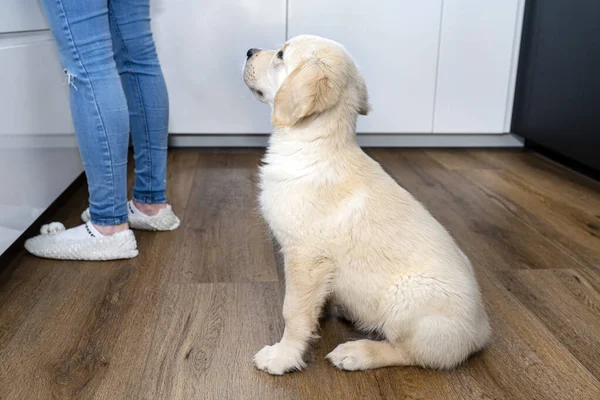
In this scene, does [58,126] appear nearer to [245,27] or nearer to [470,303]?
[245,27]

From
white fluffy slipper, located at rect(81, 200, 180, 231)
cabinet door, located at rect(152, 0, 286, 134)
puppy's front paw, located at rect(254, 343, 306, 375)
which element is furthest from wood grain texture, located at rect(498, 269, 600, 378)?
cabinet door, located at rect(152, 0, 286, 134)

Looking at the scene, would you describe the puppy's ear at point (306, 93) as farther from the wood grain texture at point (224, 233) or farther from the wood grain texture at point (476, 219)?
the wood grain texture at point (476, 219)

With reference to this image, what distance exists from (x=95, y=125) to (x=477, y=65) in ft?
7.29

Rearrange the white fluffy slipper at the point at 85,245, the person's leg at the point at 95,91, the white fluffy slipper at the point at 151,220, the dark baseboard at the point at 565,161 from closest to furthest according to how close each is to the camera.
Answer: the person's leg at the point at 95,91 < the white fluffy slipper at the point at 85,245 < the white fluffy slipper at the point at 151,220 < the dark baseboard at the point at 565,161

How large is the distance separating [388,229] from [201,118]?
2.07m

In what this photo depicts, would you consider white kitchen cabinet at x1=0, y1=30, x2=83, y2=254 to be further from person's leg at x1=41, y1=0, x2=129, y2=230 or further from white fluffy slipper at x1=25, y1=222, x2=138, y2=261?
person's leg at x1=41, y1=0, x2=129, y2=230

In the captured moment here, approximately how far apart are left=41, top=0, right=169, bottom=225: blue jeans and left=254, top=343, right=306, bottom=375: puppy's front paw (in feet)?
2.49

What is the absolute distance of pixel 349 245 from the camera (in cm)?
126

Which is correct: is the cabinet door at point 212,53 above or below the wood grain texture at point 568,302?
above

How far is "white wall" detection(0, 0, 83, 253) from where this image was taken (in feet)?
5.49

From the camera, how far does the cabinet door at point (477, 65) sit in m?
3.07

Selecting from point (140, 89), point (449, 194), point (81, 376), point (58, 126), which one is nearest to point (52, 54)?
point (58, 126)

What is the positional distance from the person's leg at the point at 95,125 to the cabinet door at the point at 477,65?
1998mm

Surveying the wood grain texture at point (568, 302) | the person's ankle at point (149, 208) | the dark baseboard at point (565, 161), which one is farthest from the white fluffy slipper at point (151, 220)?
the dark baseboard at point (565, 161)
